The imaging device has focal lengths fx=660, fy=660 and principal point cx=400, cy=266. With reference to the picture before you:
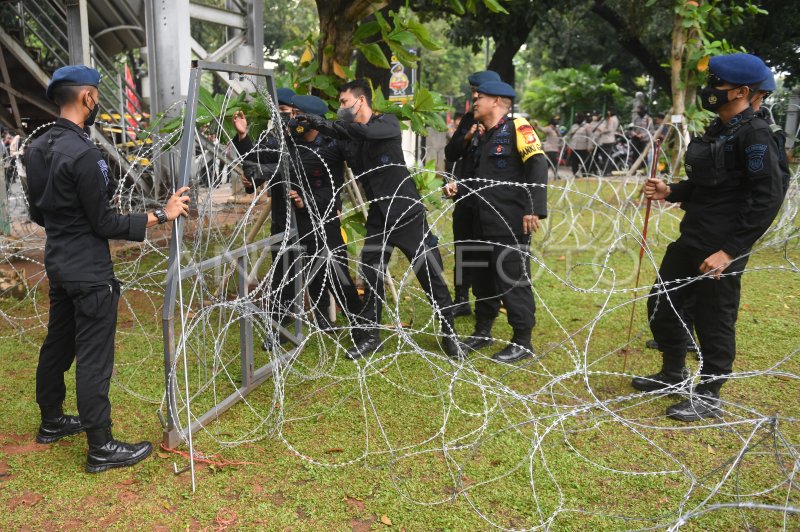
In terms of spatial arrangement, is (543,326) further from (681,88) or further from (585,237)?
(681,88)

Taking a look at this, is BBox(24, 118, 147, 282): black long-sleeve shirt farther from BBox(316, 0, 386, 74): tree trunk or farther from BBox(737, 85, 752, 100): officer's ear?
BBox(737, 85, 752, 100): officer's ear

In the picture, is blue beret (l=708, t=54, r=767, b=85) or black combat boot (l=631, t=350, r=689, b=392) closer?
blue beret (l=708, t=54, r=767, b=85)

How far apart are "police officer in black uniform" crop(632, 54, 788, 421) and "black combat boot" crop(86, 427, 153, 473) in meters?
2.51

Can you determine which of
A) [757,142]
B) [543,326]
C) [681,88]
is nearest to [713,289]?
[757,142]

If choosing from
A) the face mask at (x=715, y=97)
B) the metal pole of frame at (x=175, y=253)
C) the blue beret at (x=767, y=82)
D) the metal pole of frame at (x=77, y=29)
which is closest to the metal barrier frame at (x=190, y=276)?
the metal pole of frame at (x=175, y=253)

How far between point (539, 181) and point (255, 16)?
14.4ft

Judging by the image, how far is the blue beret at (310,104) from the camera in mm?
4605

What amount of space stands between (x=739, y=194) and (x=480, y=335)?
2.03 metres

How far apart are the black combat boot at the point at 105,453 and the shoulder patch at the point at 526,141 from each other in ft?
9.41

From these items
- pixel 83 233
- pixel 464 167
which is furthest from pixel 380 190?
pixel 83 233

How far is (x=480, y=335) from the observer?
484cm

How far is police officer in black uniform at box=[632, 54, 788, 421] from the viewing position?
326 cm

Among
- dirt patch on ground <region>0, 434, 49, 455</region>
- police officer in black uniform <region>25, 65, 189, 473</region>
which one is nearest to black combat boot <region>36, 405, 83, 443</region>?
dirt patch on ground <region>0, 434, 49, 455</region>

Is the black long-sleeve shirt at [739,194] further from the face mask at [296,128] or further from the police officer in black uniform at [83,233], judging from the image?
the police officer in black uniform at [83,233]
